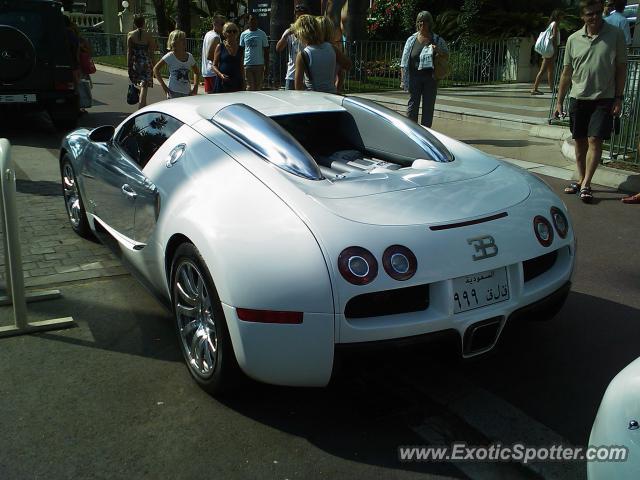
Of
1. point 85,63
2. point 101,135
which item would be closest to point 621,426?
point 101,135

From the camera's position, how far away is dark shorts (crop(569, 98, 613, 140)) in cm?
677

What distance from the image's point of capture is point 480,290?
3068 millimetres

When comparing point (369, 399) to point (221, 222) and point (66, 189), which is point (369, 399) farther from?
point (66, 189)

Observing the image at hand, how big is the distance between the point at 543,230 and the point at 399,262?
0.87m

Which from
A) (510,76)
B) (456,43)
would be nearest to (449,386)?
(510,76)

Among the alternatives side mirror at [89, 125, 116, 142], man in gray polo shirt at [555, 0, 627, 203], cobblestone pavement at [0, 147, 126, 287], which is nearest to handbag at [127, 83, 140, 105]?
cobblestone pavement at [0, 147, 126, 287]

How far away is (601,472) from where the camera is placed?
2023mm

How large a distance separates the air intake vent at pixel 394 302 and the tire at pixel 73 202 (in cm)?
332

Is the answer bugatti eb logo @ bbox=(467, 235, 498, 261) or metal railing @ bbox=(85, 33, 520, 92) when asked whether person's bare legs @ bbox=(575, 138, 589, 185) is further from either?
metal railing @ bbox=(85, 33, 520, 92)

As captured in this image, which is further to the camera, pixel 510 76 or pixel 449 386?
pixel 510 76

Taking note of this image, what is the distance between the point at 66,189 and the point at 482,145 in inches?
250

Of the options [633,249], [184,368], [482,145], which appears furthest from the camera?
[482,145]

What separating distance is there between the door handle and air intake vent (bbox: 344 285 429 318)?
182 cm

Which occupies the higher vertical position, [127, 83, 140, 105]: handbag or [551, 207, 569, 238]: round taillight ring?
[127, 83, 140, 105]: handbag
